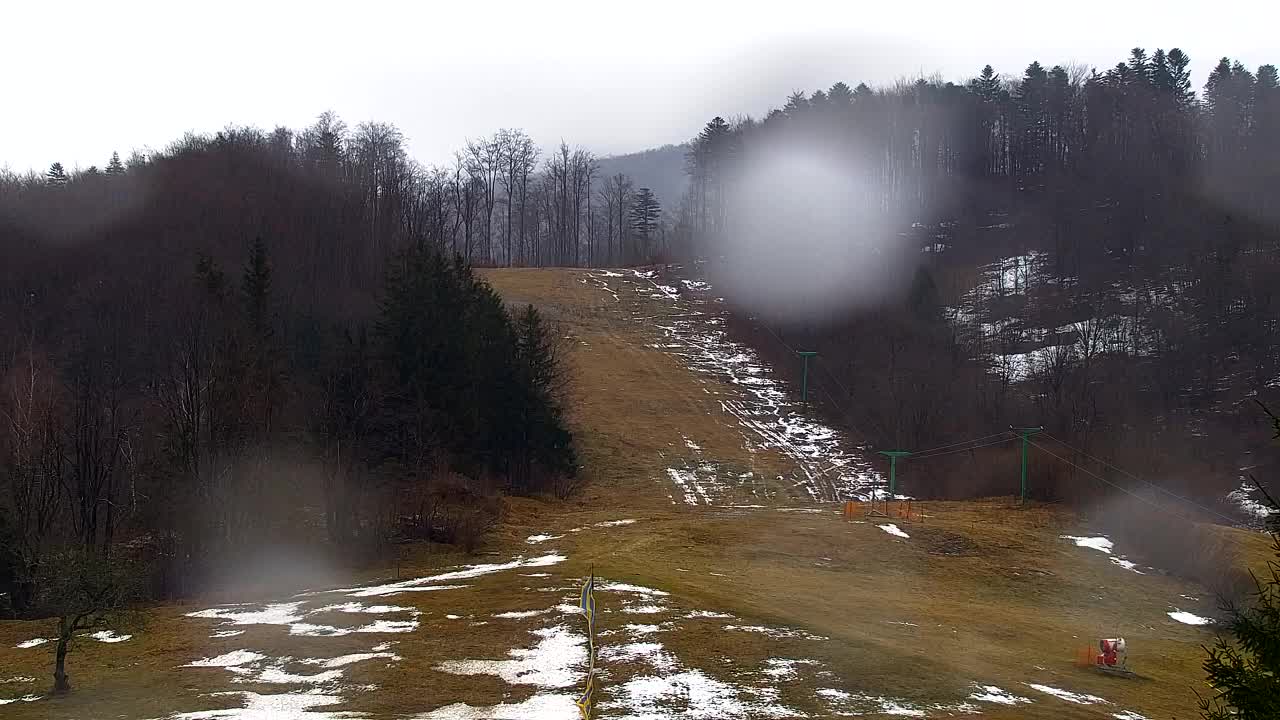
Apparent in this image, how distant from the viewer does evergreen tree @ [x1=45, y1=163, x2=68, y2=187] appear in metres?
80.3

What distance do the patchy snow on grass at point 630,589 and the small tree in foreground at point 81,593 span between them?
1051 centimetres

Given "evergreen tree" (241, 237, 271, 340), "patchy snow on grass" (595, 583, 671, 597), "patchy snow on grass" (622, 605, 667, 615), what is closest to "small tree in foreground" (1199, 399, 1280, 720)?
"patchy snow on grass" (622, 605, 667, 615)

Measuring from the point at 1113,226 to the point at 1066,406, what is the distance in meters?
39.0

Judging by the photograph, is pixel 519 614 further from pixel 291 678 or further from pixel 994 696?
pixel 994 696

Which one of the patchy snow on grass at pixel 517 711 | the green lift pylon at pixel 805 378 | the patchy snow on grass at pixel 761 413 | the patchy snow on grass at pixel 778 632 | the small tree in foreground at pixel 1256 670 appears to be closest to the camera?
the small tree in foreground at pixel 1256 670

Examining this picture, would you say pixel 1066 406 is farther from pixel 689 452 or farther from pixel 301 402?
pixel 301 402

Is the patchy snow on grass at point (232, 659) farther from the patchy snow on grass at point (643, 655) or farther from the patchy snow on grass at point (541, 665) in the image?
the patchy snow on grass at point (643, 655)

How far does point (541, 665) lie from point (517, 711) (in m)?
2.36

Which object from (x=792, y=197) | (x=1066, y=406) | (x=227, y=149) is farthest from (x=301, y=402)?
(x=792, y=197)

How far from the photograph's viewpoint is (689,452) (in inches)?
2094

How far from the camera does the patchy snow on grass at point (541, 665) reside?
1567cm

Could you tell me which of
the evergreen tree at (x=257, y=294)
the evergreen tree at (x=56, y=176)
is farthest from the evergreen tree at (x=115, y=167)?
the evergreen tree at (x=257, y=294)

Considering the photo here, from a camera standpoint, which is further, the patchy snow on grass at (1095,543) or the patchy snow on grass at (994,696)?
the patchy snow on grass at (1095,543)

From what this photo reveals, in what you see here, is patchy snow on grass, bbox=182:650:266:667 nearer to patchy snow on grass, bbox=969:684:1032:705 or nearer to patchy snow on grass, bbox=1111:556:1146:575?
patchy snow on grass, bbox=969:684:1032:705
